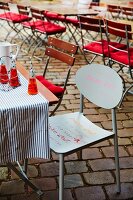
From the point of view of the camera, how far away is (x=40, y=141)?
1.78 meters

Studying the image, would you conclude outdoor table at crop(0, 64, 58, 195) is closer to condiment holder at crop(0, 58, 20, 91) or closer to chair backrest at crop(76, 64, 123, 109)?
condiment holder at crop(0, 58, 20, 91)

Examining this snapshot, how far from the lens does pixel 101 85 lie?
2193 mm

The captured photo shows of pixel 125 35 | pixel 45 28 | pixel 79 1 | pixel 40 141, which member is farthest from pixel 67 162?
pixel 79 1

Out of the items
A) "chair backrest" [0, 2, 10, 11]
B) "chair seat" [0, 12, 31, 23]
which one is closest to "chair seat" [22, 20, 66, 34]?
"chair seat" [0, 12, 31, 23]

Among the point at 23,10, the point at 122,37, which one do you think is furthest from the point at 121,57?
the point at 23,10

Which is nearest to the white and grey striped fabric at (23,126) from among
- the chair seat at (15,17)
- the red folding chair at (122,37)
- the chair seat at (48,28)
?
the red folding chair at (122,37)

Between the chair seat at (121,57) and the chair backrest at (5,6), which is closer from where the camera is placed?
the chair seat at (121,57)

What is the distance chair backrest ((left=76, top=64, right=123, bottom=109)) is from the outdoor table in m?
0.44

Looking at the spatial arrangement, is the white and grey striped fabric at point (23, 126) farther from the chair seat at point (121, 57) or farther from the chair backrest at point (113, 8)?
the chair backrest at point (113, 8)

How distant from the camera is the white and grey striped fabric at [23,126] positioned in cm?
167

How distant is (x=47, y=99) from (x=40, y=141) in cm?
23

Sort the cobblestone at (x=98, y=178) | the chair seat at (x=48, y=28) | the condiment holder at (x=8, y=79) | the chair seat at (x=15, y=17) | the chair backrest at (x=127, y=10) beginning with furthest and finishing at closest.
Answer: the chair backrest at (x=127, y=10), the chair seat at (x=15, y=17), the chair seat at (x=48, y=28), the cobblestone at (x=98, y=178), the condiment holder at (x=8, y=79)

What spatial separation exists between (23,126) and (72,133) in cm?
51

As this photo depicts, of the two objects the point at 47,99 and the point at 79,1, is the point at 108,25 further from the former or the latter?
the point at 79,1
